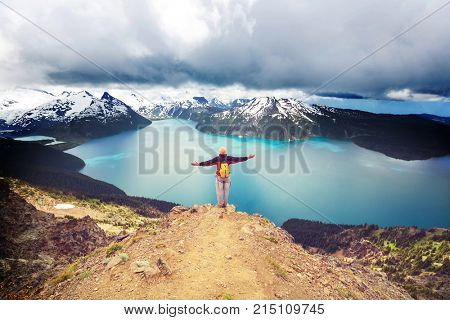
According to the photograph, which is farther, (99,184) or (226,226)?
(99,184)

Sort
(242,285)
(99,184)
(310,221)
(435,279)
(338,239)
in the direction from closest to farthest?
(242,285)
(435,279)
(338,239)
(310,221)
(99,184)

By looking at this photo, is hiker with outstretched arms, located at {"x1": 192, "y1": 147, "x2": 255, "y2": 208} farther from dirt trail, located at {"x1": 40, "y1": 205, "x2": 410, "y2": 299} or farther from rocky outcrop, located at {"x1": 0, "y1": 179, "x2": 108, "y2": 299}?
rocky outcrop, located at {"x1": 0, "y1": 179, "x2": 108, "y2": 299}

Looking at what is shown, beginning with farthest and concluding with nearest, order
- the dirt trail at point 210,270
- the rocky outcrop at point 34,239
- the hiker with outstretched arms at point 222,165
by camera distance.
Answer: the rocky outcrop at point 34,239
the hiker with outstretched arms at point 222,165
the dirt trail at point 210,270

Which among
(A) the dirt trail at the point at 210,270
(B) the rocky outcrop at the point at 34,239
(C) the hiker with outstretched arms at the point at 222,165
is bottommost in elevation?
(B) the rocky outcrop at the point at 34,239

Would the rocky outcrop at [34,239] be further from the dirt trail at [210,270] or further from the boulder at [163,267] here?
the boulder at [163,267]

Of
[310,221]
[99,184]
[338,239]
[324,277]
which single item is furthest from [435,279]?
[99,184]

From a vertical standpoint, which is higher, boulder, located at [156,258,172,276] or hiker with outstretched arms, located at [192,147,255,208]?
hiker with outstretched arms, located at [192,147,255,208]

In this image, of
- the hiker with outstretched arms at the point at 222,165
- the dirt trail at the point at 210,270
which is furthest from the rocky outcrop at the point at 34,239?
the hiker with outstretched arms at the point at 222,165

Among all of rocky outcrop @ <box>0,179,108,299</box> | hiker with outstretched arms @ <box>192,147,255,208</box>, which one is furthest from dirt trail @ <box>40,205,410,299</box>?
rocky outcrop @ <box>0,179,108,299</box>

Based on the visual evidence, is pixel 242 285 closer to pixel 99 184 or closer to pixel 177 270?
pixel 177 270
